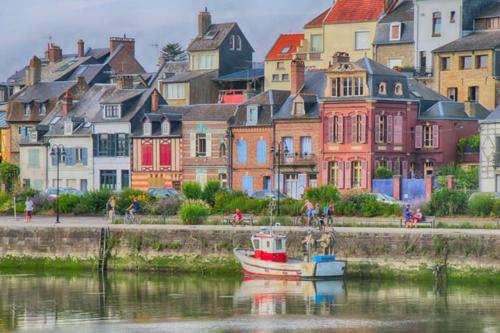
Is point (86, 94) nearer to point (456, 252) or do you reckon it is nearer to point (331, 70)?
point (331, 70)

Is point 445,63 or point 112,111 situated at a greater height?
point 445,63

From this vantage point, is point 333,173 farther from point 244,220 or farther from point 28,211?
point 28,211

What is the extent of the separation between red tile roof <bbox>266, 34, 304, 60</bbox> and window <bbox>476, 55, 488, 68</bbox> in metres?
21.5

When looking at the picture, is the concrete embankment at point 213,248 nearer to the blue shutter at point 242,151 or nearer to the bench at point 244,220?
the bench at point 244,220

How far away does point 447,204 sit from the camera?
2990 inches

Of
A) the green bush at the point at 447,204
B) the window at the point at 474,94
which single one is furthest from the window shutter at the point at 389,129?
the green bush at the point at 447,204

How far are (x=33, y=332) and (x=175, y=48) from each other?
366 ft

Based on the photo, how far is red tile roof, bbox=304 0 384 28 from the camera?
375ft

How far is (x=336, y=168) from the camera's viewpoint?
313 feet

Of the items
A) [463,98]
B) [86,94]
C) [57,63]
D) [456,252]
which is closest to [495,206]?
[456,252]

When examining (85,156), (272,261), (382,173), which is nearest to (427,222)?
(272,261)

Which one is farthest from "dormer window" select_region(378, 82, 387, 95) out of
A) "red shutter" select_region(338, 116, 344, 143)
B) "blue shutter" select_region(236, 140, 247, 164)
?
"blue shutter" select_region(236, 140, 247, 164)

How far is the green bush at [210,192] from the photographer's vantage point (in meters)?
82.7

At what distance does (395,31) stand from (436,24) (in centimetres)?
365
